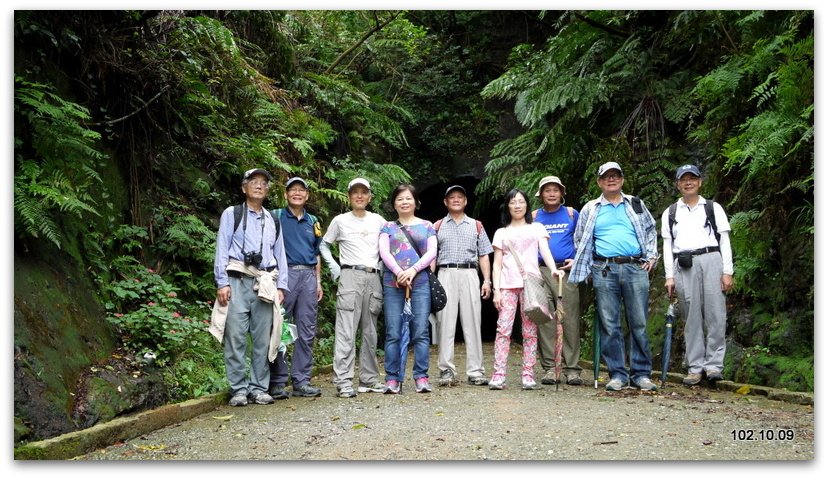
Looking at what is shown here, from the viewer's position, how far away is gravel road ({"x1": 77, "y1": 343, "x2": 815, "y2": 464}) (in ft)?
13.3

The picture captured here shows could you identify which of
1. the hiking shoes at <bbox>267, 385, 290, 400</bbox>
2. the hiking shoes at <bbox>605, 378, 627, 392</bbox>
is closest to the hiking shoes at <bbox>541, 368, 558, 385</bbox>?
the hiking shoes at <bbox>605, 378, 627, 392</bbox>

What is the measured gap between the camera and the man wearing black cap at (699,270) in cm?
610

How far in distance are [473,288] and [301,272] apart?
5.01ft

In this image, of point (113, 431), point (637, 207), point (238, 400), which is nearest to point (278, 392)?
point (238, 400)

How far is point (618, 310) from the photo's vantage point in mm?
6094

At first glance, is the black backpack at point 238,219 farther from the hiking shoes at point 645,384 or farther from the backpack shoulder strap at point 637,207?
the hiking shoes at point 645,384

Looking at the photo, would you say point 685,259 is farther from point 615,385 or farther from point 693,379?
point 615,385

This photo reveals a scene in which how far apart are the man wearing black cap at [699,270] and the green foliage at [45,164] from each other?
4.65m

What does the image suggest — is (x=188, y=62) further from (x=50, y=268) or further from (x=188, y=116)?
(x=50, y=268)

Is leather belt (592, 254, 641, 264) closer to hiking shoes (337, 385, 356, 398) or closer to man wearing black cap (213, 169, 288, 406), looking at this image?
hiking shoes (337, 385, 356, 398)

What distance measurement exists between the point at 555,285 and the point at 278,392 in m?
2.61

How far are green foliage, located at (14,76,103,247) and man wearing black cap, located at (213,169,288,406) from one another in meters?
1.04

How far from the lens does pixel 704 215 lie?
20.2 feet
